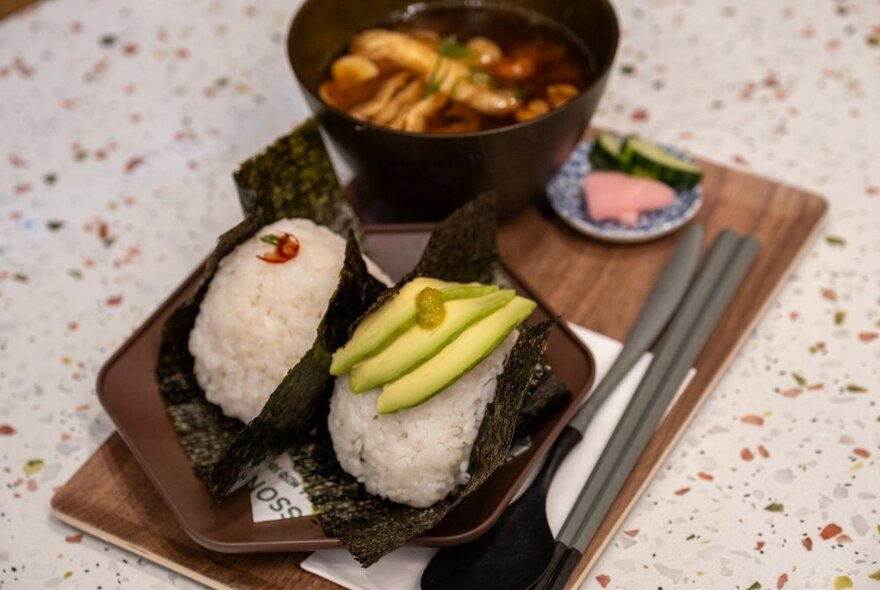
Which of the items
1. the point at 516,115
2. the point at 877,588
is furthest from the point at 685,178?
the point at 877,588

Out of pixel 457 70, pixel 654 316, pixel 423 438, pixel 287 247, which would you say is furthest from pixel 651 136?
pixel 423 438

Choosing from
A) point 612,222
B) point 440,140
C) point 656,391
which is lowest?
point 656,391

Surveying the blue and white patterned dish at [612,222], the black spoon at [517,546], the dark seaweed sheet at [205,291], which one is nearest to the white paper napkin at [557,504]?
the black spoon at [517,546]

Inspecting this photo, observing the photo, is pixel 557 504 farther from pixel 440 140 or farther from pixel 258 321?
pixel 440 140

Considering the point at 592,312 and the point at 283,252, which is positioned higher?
the point at 283,252

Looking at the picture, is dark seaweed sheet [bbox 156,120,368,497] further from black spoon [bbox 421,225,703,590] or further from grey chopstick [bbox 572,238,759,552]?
grey chopstick [bbox 572,238,759,552]

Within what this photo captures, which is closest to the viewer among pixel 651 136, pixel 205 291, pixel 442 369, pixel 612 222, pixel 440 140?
pixel 442 369

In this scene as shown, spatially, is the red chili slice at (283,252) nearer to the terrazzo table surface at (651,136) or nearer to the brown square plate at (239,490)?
the brown square plate at (239,490)
